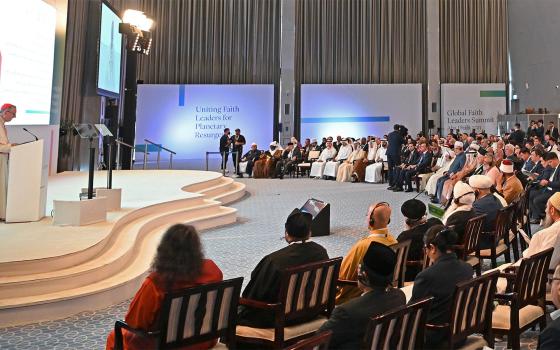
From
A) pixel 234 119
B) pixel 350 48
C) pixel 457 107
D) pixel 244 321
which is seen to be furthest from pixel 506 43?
pixel 244 321

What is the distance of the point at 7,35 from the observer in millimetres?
7117

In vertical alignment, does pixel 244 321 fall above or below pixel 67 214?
below

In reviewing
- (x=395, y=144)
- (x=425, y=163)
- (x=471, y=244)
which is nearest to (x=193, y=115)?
(x=395, y=144)

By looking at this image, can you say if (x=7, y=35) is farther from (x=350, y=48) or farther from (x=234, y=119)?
(x=350, y=48)

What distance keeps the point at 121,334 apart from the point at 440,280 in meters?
1.43

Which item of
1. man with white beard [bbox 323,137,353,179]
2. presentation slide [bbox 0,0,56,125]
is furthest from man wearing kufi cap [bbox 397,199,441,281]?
man with white beard [bbox 323,137,353,179]

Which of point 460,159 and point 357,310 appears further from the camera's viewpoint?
point 460,159

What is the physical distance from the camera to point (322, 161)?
14547 mm

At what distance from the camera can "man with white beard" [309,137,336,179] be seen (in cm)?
1435

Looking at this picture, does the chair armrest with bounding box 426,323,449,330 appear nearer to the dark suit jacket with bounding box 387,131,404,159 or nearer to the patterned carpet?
the patterned carpet

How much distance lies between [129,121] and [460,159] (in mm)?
8487

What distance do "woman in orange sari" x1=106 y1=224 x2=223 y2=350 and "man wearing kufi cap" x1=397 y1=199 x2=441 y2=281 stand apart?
5.86 ft

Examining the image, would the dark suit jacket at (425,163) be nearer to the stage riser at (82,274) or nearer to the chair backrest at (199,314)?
the stage riser at (82,274)

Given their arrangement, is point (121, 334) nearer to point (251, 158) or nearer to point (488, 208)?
point (488, 208)
